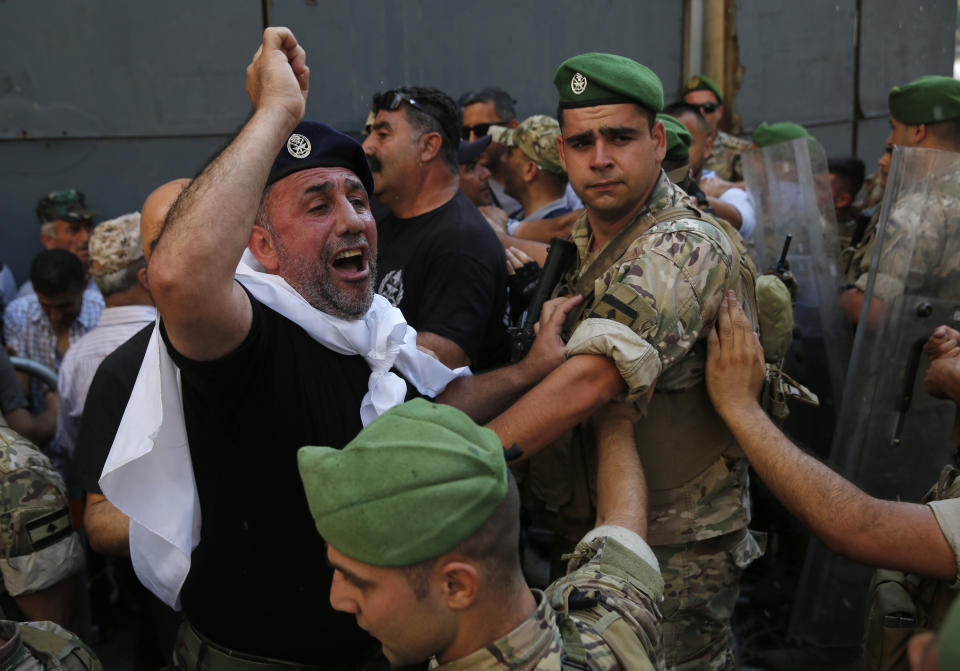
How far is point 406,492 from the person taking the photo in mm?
1357

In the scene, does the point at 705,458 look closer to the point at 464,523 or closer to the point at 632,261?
the point at 632,261

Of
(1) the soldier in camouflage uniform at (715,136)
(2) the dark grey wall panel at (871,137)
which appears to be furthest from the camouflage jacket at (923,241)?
(2) the dark grey wall panel at (871,137)

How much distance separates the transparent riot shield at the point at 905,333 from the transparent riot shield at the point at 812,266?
610 millimetres

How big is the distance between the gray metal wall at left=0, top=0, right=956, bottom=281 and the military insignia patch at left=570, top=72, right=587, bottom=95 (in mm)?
4073

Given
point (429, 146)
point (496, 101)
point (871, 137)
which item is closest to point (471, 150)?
point (429, 146)

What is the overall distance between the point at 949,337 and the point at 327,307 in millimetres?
2070

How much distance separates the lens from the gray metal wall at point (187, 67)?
621cm

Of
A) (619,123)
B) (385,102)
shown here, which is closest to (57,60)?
(385,102)

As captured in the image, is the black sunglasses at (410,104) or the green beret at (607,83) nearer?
the green beret at (607,83)

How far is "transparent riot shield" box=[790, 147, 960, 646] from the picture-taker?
3385mm

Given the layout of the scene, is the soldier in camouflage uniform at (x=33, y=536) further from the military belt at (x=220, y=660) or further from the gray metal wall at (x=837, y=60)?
the gray metal wall at (x=837, y=60)

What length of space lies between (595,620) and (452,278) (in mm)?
1897

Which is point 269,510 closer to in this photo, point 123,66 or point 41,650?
point 41,650

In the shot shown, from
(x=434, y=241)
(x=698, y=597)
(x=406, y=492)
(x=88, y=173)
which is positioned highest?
(x=406, y=492)
